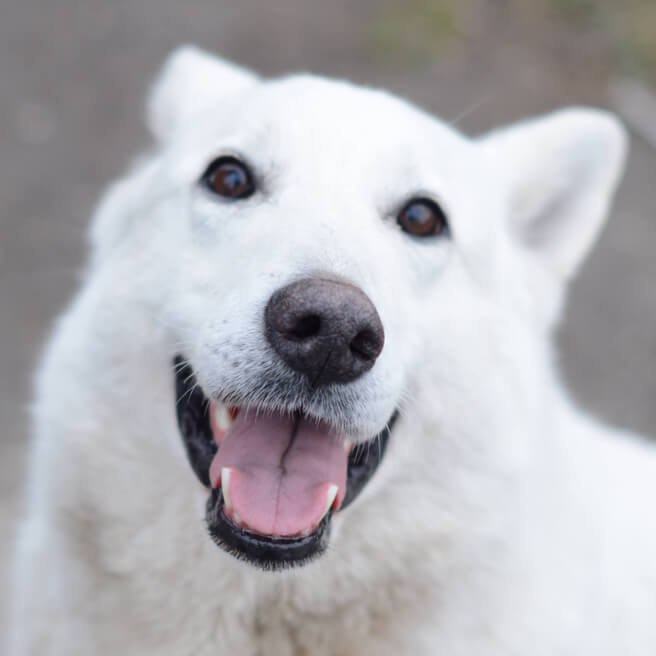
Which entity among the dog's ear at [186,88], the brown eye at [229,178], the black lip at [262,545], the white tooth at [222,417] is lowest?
the black lip at [262,545]

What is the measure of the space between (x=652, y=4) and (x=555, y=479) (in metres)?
7.88

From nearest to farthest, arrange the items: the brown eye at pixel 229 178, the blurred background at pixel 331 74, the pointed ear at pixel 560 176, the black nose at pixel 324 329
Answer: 1. the black nose at pixel 324 329
2. the brown eye at pixel 229 178
3. the pointed ear at pixel 560 176
4. the blurred background at pixel 331 74

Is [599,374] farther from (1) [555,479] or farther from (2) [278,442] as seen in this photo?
(2) [278,442]

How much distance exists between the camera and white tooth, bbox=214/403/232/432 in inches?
89.8

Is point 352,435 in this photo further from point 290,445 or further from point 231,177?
point 231,177

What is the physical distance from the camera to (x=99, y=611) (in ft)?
7.89

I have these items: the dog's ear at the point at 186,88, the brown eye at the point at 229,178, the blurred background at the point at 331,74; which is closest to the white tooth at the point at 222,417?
the brown eye at the point at 229,178

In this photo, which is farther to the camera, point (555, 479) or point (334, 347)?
point (555, 479)

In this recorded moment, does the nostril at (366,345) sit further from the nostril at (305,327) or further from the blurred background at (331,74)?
the blurred background at (331,74)

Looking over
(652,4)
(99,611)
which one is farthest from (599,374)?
(652,4)

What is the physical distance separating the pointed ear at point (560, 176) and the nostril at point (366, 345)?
1222mm

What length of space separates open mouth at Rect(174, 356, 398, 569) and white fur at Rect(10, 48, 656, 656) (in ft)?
0.24

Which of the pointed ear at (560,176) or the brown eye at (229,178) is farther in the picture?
the pointed ear at (560,176)

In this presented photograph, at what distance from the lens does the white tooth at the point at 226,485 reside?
2.07 meters
